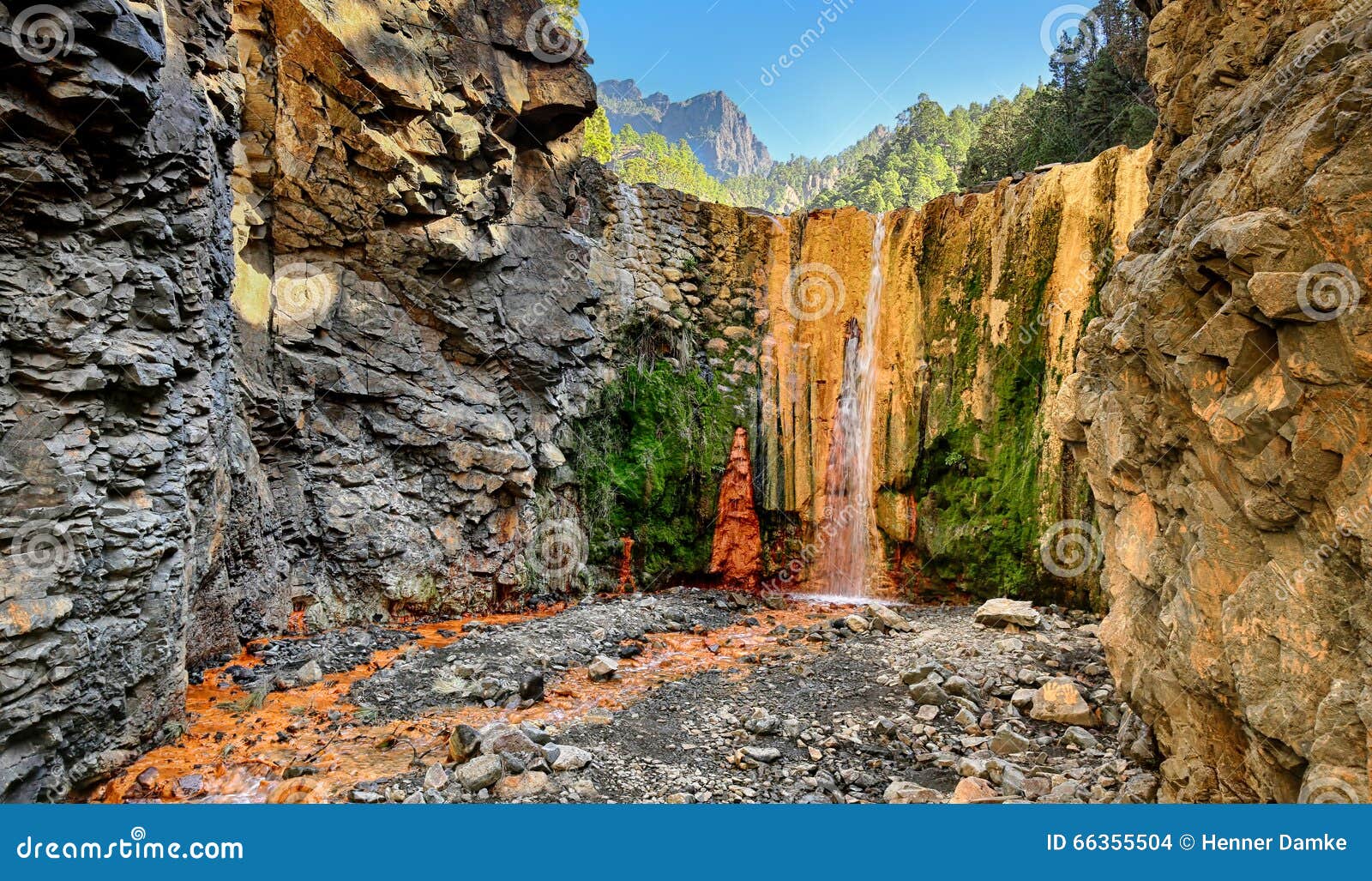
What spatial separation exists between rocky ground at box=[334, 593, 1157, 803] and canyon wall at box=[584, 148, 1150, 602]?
145 inches

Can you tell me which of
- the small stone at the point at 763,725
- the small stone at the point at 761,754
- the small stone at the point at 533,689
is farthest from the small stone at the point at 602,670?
the small stone at the point at 761,754

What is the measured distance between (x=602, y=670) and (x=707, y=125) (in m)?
129

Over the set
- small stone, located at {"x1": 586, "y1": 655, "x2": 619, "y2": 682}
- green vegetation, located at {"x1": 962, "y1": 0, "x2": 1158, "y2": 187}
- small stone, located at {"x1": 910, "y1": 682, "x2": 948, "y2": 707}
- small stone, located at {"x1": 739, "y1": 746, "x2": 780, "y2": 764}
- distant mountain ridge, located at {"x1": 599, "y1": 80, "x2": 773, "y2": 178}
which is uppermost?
distant mountain ridge, located at {"x1": 599, "y1": 80, "x2": 773, "y2": 178}

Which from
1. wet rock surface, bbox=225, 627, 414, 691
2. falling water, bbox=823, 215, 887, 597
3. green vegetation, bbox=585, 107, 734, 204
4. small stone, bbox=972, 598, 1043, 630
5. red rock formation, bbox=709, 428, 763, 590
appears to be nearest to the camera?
wet rock surface, bbox=225, 627, 414, 691

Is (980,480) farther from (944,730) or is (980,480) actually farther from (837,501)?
(944,730)

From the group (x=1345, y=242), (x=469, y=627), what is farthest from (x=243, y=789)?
(x=1345, y=242)

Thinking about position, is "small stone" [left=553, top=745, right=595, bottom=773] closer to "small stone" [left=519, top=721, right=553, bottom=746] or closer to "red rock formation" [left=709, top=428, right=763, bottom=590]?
"small stone" [left=519, top=721, right=553, bottom=746]

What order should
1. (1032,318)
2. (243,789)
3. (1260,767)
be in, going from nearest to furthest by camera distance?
1. (1260,767)
2. (243,789)
3. (1032,318)

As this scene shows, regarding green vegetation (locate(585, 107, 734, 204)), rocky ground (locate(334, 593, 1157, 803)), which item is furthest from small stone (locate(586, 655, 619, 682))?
green vegetation (locate(585, 107, 734, 204))

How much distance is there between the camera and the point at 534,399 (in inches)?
519

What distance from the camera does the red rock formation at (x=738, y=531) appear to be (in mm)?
15336

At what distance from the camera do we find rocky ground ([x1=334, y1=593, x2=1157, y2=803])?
5.52m

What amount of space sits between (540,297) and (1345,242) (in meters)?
12.0

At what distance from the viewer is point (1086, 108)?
20.2 m
